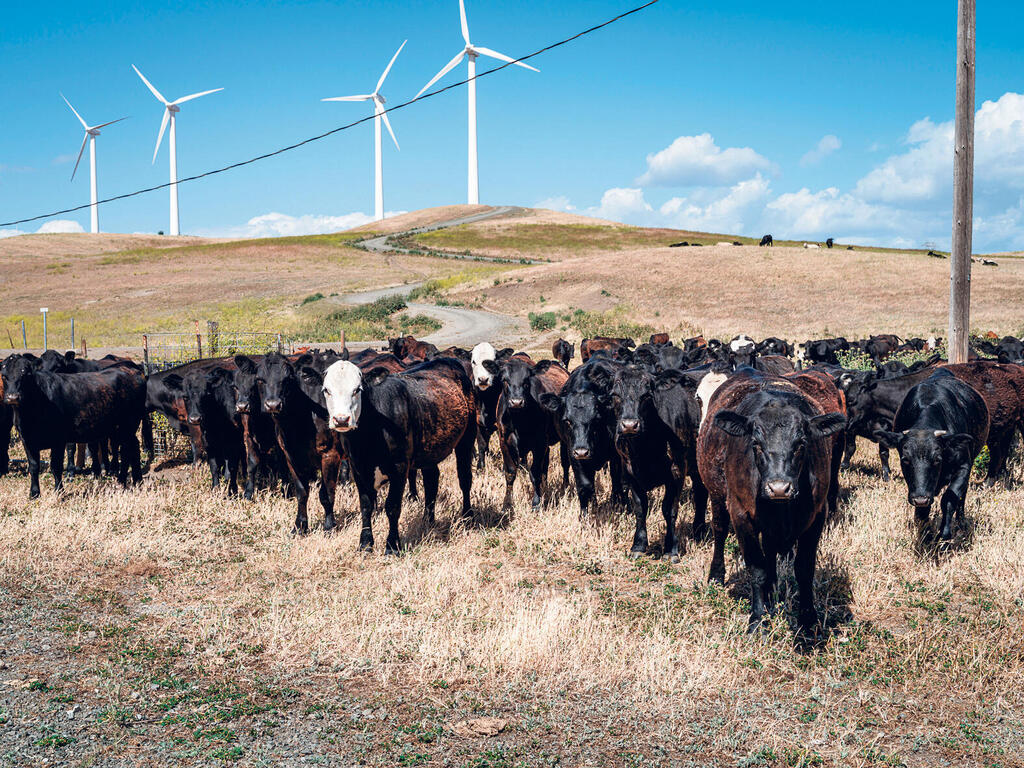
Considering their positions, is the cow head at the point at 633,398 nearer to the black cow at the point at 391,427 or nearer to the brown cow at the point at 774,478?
the brown cow at the point at 774,478

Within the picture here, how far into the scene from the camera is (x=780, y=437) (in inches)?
244

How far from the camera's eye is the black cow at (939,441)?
871 centimetres

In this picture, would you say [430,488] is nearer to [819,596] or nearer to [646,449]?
[646,449]

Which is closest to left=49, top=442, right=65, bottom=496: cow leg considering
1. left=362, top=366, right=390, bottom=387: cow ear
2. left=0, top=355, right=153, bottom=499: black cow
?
left=0, top=355, right=153, bottom=499: black cow

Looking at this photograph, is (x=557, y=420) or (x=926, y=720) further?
(x=557, y=420)

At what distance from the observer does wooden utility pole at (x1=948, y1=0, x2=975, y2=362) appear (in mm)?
12195

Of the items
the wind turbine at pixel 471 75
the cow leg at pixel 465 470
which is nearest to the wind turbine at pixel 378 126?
the wind turbine at pixel 471 75

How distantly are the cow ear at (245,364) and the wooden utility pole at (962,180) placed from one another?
10.3m

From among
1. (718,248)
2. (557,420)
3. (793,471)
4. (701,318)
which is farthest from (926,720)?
(718,248)

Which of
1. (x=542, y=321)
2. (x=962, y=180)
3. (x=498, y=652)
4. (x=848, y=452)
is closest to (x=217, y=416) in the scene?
(x=498, y=652)

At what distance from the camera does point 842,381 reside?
14.2 metres

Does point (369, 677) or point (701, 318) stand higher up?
point (701, 318)

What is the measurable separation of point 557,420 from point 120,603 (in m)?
6.12

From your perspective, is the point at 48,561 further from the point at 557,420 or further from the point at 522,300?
the point at 522,300
